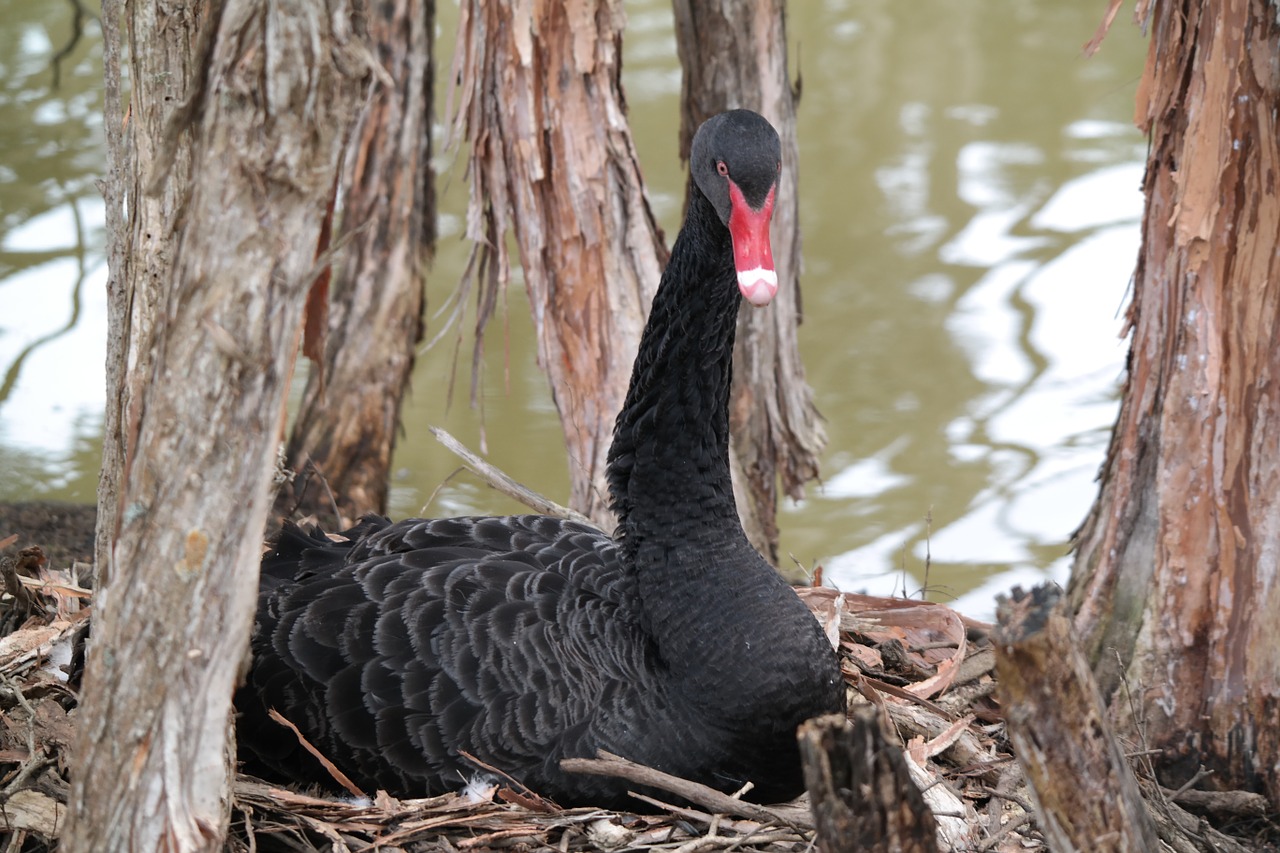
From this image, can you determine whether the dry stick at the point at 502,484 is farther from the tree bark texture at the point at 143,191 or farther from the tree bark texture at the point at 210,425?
the tree bark texture at the point at 210,425

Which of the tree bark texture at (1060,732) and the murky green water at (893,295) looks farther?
the murky green water at (893,295)

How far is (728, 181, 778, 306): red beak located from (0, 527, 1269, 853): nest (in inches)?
37.7

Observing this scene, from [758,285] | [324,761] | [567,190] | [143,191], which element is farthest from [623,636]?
[567,190]

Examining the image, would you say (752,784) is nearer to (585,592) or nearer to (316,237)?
(585,592)

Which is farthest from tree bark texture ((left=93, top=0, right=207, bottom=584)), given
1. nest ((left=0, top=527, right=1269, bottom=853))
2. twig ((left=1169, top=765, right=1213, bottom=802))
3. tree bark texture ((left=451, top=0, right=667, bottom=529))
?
twig ((left=1169, top=765, right=1213, bottom=802))

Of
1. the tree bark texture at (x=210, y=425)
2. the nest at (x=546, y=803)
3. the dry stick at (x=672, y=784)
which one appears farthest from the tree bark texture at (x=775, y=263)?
the tree bark texture at (x=210, y=425)

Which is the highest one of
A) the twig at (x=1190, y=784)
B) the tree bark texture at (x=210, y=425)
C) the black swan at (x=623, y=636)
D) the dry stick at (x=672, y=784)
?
the tree bark texture at (x=210, y=425)

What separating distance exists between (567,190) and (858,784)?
2.77 m

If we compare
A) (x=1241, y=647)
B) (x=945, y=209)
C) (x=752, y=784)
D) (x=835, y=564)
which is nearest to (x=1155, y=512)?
(x=1241, y=647)

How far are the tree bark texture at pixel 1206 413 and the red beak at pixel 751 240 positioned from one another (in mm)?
1153

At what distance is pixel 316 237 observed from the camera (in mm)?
2240

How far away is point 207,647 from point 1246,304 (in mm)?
2470

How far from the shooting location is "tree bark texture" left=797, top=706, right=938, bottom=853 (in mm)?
2152

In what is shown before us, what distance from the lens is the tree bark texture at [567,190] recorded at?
4.44 m
